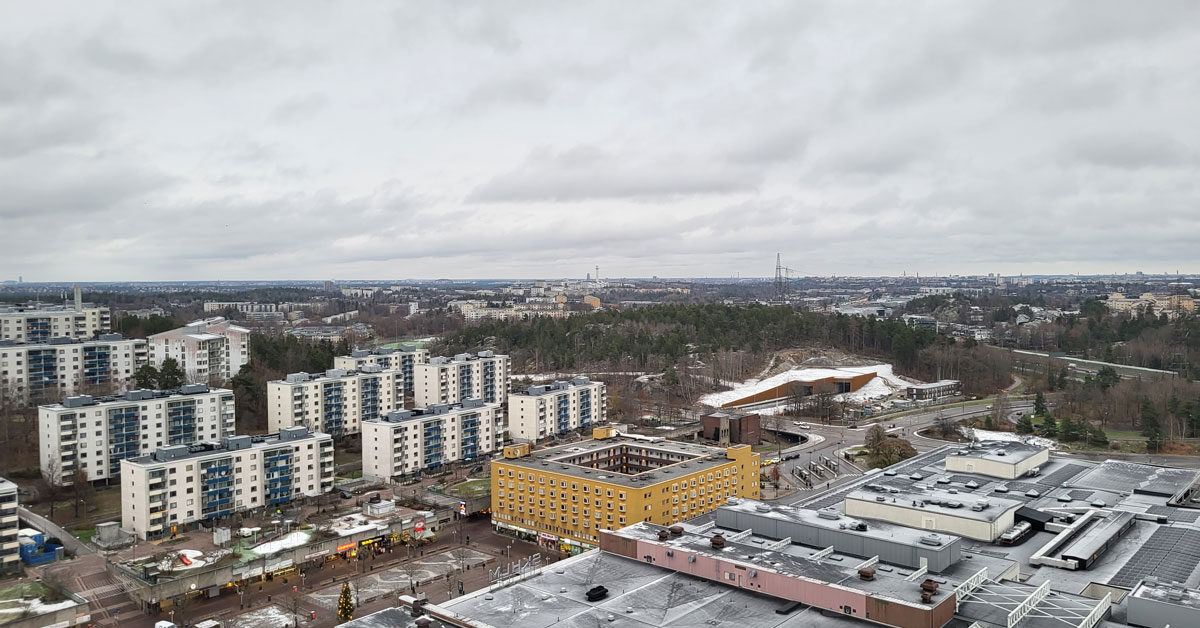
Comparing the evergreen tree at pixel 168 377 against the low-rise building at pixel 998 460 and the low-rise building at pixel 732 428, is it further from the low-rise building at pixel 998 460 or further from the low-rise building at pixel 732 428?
the low-rise building at pixel 998 460

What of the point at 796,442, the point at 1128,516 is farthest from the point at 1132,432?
the point at 1128,516

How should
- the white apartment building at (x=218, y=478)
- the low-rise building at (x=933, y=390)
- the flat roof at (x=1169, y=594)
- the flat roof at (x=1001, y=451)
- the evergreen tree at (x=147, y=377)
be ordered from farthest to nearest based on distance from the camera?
the low-rise building at (x=933, y=390), the evergreen tree at (x=147, y=377), the flat roof at (x=1001, y=451), the white apartment building at (x=218, y=478), the flat roof at (x=1169, y=594)

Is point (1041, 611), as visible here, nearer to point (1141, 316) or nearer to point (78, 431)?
point (78, 431)

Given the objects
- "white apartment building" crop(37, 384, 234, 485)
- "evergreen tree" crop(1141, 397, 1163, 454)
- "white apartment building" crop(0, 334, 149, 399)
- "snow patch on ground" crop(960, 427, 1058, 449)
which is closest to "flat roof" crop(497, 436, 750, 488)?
"white apartment building" crop(37, 384, 234, 485)

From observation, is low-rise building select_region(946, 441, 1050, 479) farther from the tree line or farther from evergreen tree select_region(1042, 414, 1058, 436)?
the tree line

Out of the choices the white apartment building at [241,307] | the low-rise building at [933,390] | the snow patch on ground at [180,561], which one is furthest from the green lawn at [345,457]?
the white apartment building at [241,307]

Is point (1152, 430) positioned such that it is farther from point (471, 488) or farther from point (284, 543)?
point (284, 543)
